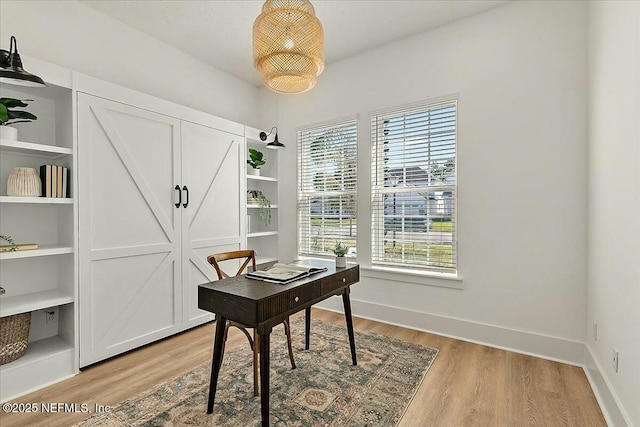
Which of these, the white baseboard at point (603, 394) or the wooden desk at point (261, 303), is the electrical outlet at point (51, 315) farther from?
the white baseboard at point (603, 394)

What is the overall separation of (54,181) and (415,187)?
3.11m

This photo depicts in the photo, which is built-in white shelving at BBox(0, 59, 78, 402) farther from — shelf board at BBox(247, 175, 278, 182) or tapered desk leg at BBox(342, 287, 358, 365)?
tapered desk leg at BBox(342, 287, 358, 365)

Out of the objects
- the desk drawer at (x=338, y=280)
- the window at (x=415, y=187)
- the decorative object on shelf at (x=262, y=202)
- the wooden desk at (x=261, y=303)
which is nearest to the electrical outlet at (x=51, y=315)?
the wooden desk at (x=261, y=303)

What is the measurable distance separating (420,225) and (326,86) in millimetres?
2054

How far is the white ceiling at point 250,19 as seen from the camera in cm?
279

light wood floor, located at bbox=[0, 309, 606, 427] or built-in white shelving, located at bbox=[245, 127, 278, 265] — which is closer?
light wood floor, located at bbox=[0, 309, 606, 427]

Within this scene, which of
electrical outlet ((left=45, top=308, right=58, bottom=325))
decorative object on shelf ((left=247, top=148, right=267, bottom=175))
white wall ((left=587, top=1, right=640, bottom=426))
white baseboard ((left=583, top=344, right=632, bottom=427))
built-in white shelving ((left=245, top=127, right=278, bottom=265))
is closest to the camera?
white wall ((left=587, top=1, right=640, bottom=426))

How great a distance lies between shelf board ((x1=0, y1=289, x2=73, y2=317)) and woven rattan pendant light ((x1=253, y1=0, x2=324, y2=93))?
2.20 m

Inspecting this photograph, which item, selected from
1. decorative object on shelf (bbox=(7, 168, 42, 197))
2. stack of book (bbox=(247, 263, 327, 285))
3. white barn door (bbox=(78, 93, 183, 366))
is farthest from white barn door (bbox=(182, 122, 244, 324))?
stack of book (bbox=(247, 263, 327, 285))

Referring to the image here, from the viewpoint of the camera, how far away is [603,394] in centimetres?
196

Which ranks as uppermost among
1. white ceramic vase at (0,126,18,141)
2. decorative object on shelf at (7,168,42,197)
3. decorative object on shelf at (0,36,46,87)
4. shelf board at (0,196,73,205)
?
decorative object on shelf at (0,36,46,87)

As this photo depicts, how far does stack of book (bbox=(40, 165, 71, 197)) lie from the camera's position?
2.31 m

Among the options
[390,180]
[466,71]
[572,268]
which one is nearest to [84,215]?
[390,180]

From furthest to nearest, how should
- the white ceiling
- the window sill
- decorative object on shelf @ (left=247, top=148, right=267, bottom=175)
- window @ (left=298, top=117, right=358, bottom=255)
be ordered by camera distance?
decorative object on shelf @ (left=247, top=148, right=267, bottom=175)
window @ (left=298, top=117, right=358, bottom=255)
the window sill
the white ceiling
